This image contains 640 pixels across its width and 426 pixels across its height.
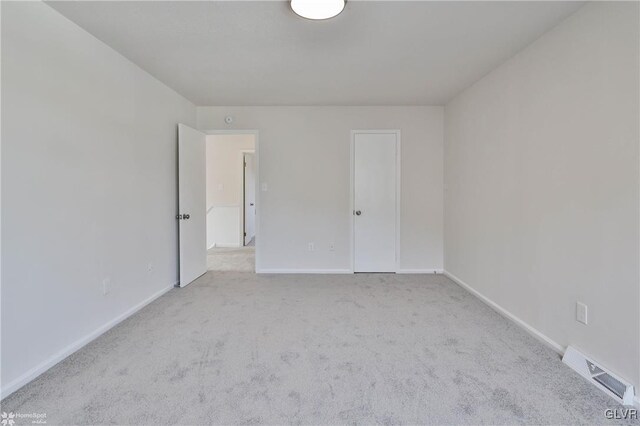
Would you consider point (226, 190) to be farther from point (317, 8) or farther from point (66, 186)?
point (317, 8)

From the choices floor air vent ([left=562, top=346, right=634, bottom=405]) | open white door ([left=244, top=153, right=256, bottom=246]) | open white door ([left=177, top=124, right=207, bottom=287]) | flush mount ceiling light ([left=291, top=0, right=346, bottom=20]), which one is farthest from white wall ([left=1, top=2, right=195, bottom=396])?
open white door ([left=244, top=153, right=256, bottom=246])

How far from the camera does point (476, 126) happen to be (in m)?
3.20

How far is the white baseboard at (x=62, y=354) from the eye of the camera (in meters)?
1.65

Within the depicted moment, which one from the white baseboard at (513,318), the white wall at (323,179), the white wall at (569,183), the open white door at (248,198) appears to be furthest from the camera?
the open white door at (248,198)

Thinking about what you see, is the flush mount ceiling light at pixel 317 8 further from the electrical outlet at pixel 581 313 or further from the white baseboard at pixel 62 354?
the white baseboard at pixel 62 354

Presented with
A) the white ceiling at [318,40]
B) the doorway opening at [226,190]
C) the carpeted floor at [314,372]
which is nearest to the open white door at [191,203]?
the white ceiling at [318,40]

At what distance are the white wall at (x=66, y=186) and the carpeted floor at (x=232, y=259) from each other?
4.85 ft

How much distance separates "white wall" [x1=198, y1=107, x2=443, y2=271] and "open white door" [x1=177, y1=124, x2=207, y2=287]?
56 cm

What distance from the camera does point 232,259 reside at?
16.5ft

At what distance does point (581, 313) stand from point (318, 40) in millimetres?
2641

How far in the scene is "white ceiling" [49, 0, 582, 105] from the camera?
1911 mm

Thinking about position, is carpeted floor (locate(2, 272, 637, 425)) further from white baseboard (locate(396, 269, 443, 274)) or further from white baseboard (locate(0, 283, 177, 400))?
white baseboard (locate(396, 269, 443, 274))

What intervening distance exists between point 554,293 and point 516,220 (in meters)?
0.66

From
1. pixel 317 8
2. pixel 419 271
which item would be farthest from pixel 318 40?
pixel 419 271
